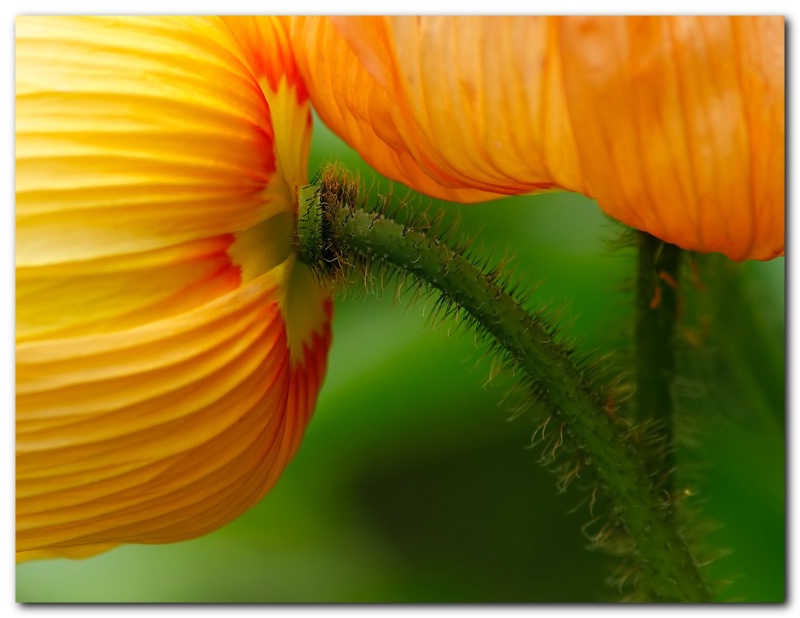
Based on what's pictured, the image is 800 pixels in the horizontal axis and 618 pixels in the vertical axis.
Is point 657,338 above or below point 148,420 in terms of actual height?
below

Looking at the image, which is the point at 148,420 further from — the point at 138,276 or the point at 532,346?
the point at 532,346

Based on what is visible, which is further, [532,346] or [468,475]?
[468,475]

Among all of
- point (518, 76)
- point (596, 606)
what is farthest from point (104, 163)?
point (596, 606)

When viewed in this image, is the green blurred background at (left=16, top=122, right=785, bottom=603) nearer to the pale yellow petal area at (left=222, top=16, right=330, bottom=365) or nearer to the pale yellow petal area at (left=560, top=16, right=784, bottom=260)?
the pale yellow petal area at (left=222, top=16, right=330, bottom=365)

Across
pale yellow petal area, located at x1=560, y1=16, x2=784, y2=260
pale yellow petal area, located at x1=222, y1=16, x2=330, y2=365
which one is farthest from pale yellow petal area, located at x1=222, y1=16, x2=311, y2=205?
pale yellow petal area, located at x1=560, y1=16, x2=784, y2=260

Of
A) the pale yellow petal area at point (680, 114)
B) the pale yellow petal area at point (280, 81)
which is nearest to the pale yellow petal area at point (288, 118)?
the pale yellow petal area at point (280, 81)

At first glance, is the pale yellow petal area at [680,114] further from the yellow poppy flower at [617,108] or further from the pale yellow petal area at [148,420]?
the pale yellow petal area at [148,420]

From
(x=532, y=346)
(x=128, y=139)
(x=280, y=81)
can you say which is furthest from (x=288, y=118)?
(x=532, y=346)
